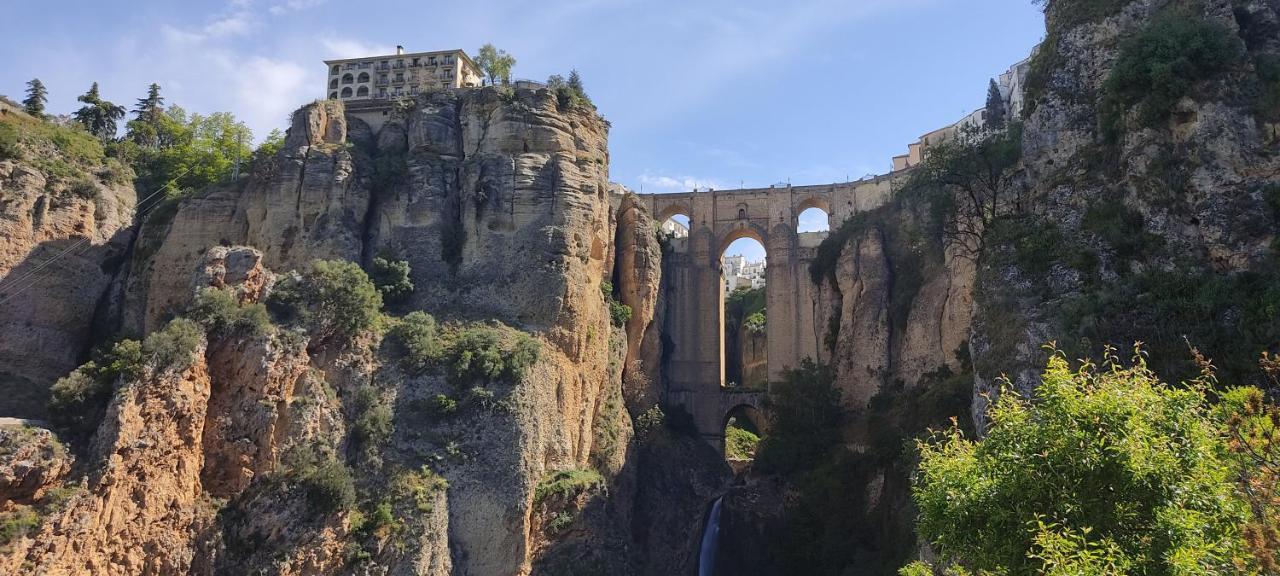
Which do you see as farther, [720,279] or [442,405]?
[720,279]

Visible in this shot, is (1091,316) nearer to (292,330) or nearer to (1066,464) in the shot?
(1066,464)

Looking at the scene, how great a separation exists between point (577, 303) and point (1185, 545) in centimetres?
2566

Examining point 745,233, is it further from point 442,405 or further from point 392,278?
point 442,405

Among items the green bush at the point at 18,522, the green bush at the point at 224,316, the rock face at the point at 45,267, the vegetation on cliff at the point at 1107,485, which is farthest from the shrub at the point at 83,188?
the vegetation on cliff at the point at 1107,485

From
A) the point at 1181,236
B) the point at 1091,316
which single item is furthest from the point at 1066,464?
the point at 1181,236

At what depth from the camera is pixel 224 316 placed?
2630cm

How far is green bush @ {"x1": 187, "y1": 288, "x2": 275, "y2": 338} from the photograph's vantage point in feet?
85.7

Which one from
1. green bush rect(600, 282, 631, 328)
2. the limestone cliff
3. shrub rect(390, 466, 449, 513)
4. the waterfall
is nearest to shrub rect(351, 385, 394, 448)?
the limestone cliff

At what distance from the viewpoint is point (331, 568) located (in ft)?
82.6

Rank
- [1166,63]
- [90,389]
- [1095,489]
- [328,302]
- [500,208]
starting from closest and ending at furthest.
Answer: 1. [1095,489]
2. [1166,63]
3. [90,389]
4. [328,302]
5. [500,208]

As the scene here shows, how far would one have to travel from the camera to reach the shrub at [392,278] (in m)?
32.5

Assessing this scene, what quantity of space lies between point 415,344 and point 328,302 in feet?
9.99

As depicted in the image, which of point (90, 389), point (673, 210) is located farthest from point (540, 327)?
point (673, 210)

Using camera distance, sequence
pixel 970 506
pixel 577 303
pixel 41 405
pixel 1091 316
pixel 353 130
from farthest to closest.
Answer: pixel 353 130 < pixel 577 303 < pixel 41 405 < pixel 1091 316 < pixel 970 506
